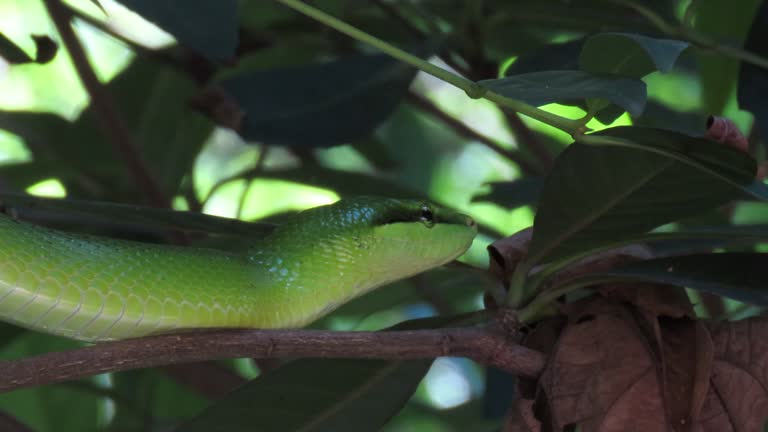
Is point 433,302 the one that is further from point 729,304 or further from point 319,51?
point 729,304

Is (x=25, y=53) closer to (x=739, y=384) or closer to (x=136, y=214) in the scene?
(x=136, y=214)

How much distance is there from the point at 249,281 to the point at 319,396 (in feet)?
0.81

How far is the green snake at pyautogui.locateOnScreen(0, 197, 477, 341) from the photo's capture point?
1.52 meters

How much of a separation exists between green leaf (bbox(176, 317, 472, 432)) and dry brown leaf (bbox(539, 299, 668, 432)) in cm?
28

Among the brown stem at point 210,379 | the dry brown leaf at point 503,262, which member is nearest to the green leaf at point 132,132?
the brown stem at point 210,379

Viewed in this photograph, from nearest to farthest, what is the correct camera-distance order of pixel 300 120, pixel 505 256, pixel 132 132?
pixel 505 256 < pixel 300 120 < pixel 132 132

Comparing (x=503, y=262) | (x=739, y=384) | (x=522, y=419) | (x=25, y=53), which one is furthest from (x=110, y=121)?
(x=739, y=384)

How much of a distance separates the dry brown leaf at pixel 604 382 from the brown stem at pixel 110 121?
1.35m

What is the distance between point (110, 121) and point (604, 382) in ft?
5.08

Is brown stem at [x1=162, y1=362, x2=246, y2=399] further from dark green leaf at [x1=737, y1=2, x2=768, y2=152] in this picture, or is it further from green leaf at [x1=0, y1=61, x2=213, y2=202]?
dark green leaf at [x1=737, y1=2, x2=768, y2=152]

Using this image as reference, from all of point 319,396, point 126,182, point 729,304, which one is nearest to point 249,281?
point 319,396

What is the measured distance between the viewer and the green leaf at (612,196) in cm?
160

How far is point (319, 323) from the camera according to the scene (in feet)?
9.57

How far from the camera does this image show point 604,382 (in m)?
1.58
